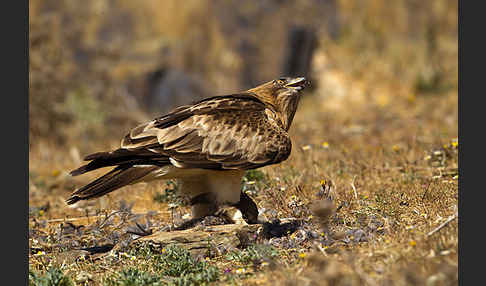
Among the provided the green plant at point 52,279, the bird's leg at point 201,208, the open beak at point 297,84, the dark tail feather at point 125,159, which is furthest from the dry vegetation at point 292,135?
the open beak at point 297,84

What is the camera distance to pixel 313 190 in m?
6.20

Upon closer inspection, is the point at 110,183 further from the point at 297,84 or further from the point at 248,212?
the point at 297,84

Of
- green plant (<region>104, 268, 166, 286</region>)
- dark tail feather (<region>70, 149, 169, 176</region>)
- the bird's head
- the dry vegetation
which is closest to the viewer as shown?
green plant (<region>104, 268, 166, 286</region>)

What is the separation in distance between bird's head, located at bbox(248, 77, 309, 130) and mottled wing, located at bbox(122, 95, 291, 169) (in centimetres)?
37

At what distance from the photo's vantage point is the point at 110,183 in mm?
4559

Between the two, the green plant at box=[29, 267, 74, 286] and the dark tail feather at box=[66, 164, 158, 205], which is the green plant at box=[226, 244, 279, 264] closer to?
the dark tail feather at box=[66, 164, 158, 205]

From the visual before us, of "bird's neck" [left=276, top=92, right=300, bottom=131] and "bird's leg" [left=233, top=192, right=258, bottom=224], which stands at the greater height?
"bird's neck" [left=276, top=92, right=300, bottom=131]

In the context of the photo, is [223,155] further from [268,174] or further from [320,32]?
[320,32]

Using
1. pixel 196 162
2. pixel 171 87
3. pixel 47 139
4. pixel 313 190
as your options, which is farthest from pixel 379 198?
pixel 171 87

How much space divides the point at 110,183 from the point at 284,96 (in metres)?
1.76

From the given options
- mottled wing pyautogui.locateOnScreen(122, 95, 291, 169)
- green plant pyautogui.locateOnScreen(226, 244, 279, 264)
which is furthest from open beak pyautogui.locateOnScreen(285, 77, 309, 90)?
green plant pyautogui.locateOnScreen(226, 244, 279, 264)

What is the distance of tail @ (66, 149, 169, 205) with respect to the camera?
14.9 feet

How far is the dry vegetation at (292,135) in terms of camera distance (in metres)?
4.16

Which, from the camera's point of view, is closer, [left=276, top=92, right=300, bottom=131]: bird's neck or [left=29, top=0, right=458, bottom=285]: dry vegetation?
[left=29, top=0, right=458, bottom=285]: dry vegetation
